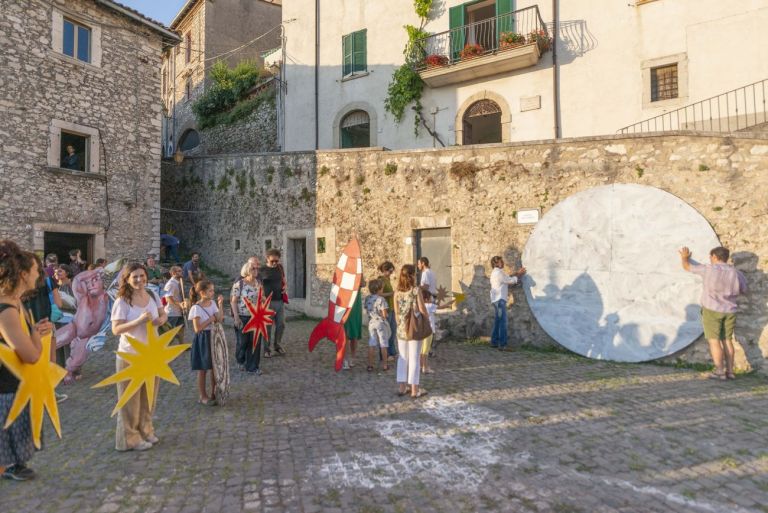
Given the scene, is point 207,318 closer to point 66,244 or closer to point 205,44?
point 66,244

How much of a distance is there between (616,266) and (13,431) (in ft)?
25.2

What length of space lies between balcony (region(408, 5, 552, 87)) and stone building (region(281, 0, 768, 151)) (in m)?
0.03

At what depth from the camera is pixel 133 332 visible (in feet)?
13.3

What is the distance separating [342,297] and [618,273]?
4.37m

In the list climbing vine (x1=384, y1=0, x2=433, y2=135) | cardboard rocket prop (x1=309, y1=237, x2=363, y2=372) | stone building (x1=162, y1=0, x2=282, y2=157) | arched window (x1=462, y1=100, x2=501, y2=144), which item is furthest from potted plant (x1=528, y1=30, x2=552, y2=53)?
stone building (x1=162, y1=0, x2=282, y2=157)

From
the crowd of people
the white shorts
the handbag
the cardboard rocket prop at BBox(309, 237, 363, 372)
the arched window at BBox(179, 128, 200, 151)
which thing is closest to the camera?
the crowd of people

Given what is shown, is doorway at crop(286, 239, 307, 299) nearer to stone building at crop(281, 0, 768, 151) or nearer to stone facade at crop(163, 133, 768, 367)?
stone facade at crop(163, 133, 768, 367)

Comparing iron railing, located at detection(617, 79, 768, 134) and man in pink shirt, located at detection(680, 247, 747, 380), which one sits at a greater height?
iron railing, located at detection(617, 79, 768, 134)

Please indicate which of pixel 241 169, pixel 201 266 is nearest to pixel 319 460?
pixel 241 169

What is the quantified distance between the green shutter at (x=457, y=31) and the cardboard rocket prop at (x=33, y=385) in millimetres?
13829

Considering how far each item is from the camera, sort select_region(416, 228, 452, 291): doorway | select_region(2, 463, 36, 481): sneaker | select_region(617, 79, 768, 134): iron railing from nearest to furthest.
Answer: select_region(2, 463, 36, 481): sneaker, select_region(416, 228, 452, 291): doorway, select_region(617, 79, 768, 134): iron railing

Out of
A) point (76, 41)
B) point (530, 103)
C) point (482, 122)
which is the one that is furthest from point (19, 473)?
point (482, 122)

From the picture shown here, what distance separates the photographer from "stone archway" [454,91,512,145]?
14.2m

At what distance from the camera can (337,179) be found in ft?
37.2
